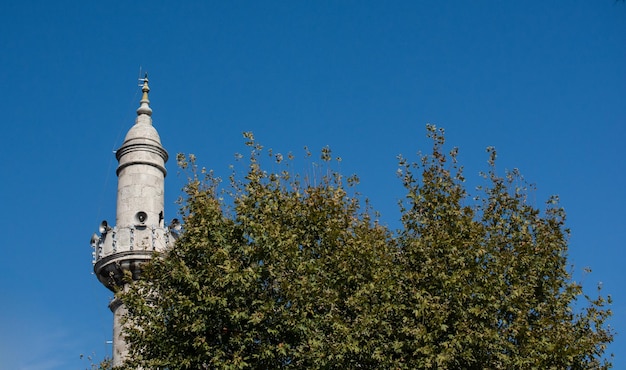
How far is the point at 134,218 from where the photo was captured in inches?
1480

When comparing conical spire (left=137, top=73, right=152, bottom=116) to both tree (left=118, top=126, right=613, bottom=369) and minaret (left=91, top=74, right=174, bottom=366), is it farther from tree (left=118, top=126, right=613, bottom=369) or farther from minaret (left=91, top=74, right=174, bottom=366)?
tree (left=118, top=126, right=613, bottom=369)

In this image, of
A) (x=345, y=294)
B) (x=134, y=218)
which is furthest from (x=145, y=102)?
(x=345, y=294)

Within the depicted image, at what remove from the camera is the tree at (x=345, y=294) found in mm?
26984

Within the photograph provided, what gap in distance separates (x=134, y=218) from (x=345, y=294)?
1142cm

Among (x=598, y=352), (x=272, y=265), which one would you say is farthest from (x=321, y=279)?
(x=598, y=352)

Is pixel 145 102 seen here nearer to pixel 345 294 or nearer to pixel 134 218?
pixel 134 218

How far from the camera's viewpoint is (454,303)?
90.9 feet

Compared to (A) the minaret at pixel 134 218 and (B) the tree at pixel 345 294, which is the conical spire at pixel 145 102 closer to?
(A) the minaret at pixel 134 218

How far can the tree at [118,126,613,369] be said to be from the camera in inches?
1062

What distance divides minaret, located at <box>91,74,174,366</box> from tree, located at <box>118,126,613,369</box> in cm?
650

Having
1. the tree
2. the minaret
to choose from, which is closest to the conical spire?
the minaret

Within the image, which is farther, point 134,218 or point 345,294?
point 134,218

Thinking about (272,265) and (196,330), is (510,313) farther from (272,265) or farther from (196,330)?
(196,330)

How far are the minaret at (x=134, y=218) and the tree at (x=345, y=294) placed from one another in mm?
6498
